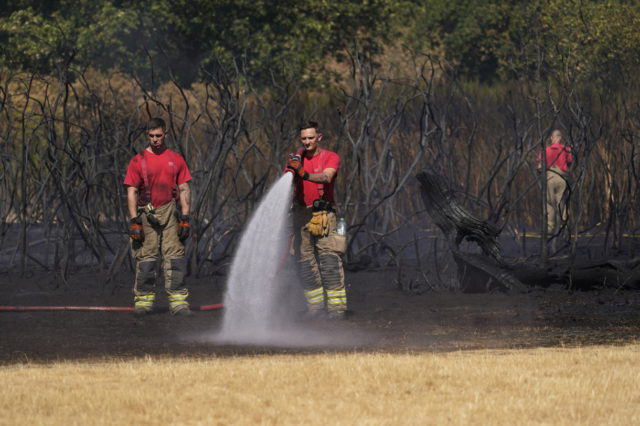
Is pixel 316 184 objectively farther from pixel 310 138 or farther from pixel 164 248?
pixel 164 248

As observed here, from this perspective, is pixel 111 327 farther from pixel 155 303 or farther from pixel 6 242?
pixel 6 242

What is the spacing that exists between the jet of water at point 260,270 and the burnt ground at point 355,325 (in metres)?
0.20

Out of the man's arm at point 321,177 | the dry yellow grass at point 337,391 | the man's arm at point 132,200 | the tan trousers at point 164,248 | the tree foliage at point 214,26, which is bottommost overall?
the dry yellow grass at point 337,391

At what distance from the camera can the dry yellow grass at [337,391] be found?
18.2 ft

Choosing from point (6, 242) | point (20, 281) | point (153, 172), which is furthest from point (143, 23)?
point (153, 172)

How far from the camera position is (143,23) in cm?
3322

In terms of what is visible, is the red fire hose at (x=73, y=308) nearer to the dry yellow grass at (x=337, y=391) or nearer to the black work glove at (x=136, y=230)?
the black work glove at (x=136, y=230)

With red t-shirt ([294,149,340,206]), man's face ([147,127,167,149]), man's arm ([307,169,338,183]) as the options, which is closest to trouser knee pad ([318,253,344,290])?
red t-shirt ([294,149,340,206])

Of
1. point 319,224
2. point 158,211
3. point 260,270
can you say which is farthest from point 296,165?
point 260,270

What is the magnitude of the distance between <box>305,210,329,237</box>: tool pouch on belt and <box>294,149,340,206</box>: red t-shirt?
13 centimetres

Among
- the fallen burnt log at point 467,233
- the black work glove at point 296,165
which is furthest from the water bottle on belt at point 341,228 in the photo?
the fallen burnt log at point 467,233

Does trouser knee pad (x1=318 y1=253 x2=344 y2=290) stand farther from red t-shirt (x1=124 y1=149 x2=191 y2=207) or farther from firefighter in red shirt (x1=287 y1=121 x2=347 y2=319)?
red t-shirt (x1=124 y1=149 x2=191 y2=207)

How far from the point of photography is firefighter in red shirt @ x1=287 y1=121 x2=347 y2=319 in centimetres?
967

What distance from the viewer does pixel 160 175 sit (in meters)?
9.80
